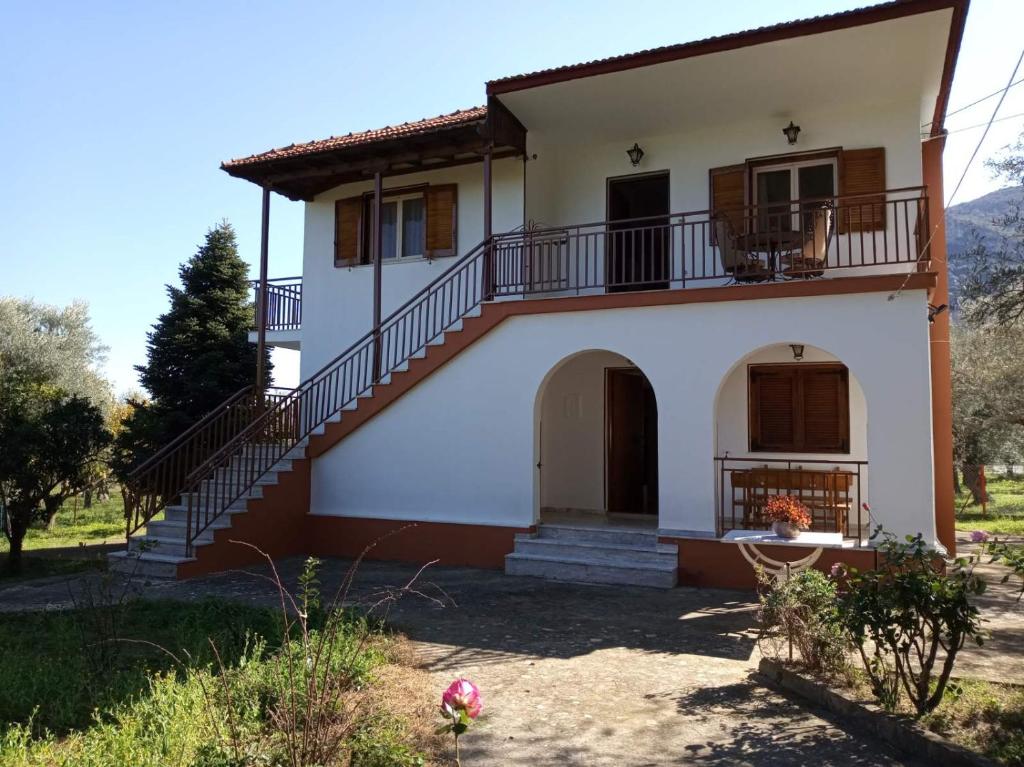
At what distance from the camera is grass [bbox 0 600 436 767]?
346 centimetres

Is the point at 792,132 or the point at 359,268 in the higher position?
the point at 792,132

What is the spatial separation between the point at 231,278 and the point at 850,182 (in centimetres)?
1491

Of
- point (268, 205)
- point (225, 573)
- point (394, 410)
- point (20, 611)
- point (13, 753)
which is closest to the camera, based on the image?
point (13, 753)

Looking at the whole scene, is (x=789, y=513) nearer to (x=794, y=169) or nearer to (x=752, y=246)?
(x=752, y=246)

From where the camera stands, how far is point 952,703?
4242mm

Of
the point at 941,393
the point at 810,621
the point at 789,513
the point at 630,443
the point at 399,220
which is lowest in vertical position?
the point at 810,621

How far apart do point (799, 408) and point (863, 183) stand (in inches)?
122

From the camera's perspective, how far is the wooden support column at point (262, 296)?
12062 millimetres

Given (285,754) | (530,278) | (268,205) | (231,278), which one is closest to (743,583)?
(530,278)

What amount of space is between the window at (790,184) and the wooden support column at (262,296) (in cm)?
787

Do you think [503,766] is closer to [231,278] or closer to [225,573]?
[225,573]

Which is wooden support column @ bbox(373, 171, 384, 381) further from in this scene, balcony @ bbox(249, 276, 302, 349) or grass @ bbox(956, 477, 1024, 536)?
grass @ bbox(956, 477, 1024, 536)

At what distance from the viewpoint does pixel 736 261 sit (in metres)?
8.77

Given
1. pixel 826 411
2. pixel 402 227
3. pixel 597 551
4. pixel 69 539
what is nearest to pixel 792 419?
pixel 826 411
